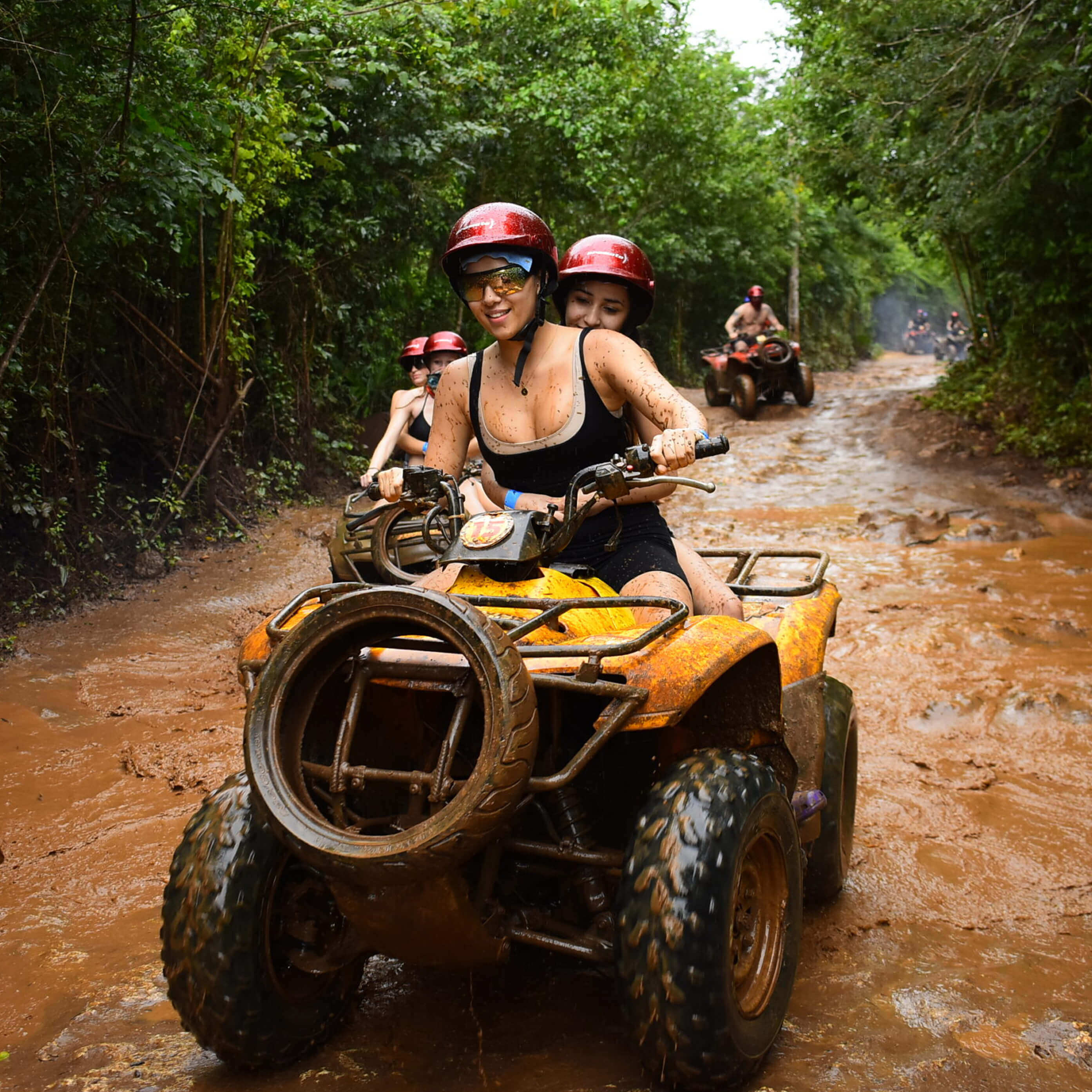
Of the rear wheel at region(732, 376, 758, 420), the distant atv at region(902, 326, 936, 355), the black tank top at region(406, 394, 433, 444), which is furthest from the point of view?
the distant atv at region(902, 326, 936, 355)

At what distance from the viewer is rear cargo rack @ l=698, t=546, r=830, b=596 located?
3.71 meters

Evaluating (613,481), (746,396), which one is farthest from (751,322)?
(613,481)

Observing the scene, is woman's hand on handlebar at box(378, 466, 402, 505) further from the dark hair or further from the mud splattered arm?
the dark hair

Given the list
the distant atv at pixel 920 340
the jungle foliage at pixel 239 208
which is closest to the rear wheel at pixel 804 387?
the jungle foliage at pixel 239 208

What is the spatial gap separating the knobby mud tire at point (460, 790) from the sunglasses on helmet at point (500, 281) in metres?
1.14

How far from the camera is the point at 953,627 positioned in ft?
22.9

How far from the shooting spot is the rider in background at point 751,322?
16.8 m

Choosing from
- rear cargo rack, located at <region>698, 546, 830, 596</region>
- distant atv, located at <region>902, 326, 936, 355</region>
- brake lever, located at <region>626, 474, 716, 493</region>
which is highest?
brake lever, located at <region>626, 474, 716, 493</region>

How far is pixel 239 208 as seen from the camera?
8.62 m

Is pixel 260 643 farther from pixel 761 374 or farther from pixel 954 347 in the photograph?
pixel 954 347

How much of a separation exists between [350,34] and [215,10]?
368 centimetres

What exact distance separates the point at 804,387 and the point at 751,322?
5.14 ft

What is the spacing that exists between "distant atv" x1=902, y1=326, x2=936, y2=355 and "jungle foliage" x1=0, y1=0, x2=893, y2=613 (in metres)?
29.6

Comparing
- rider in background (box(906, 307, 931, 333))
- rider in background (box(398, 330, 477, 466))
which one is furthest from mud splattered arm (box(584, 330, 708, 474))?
rider in background (box(906, 307, 931, 333))
